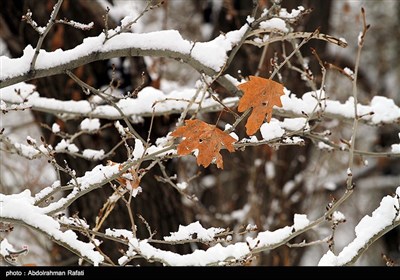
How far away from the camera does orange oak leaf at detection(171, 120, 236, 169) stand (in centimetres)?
249

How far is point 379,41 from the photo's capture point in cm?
932

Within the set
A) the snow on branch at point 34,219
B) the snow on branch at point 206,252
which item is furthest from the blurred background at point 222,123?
the snow on branch at point 34,219

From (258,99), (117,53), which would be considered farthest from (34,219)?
(258,99)

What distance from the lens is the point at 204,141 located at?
8.33 ft

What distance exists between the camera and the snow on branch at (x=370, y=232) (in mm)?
2344

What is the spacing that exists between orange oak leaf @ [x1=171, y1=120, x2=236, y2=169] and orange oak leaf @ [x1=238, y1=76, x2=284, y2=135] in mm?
103

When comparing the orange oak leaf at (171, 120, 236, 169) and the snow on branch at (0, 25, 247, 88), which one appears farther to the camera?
the snow on branch at (0, 25, 247, 88)

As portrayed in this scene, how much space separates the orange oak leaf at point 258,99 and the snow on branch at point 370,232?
0.53 meters

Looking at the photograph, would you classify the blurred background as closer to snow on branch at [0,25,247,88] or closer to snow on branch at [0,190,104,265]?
snow on branch at [0,25,247,88]

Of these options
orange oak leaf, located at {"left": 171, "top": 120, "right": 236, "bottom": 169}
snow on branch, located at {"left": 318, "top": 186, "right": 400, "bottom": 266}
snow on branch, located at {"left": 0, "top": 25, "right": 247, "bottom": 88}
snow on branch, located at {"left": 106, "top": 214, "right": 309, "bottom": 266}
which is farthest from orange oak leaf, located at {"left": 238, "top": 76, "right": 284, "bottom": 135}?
snow on branch, located at {"left": 318, "top": 186, "right": 400, "bottom": 266}

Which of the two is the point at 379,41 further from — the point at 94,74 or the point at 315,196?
the point at 94,74

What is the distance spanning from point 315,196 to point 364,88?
3.23 m

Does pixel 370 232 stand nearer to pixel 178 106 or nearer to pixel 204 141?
pixel 204 141

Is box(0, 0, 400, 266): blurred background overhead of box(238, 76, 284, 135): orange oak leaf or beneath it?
beneath
